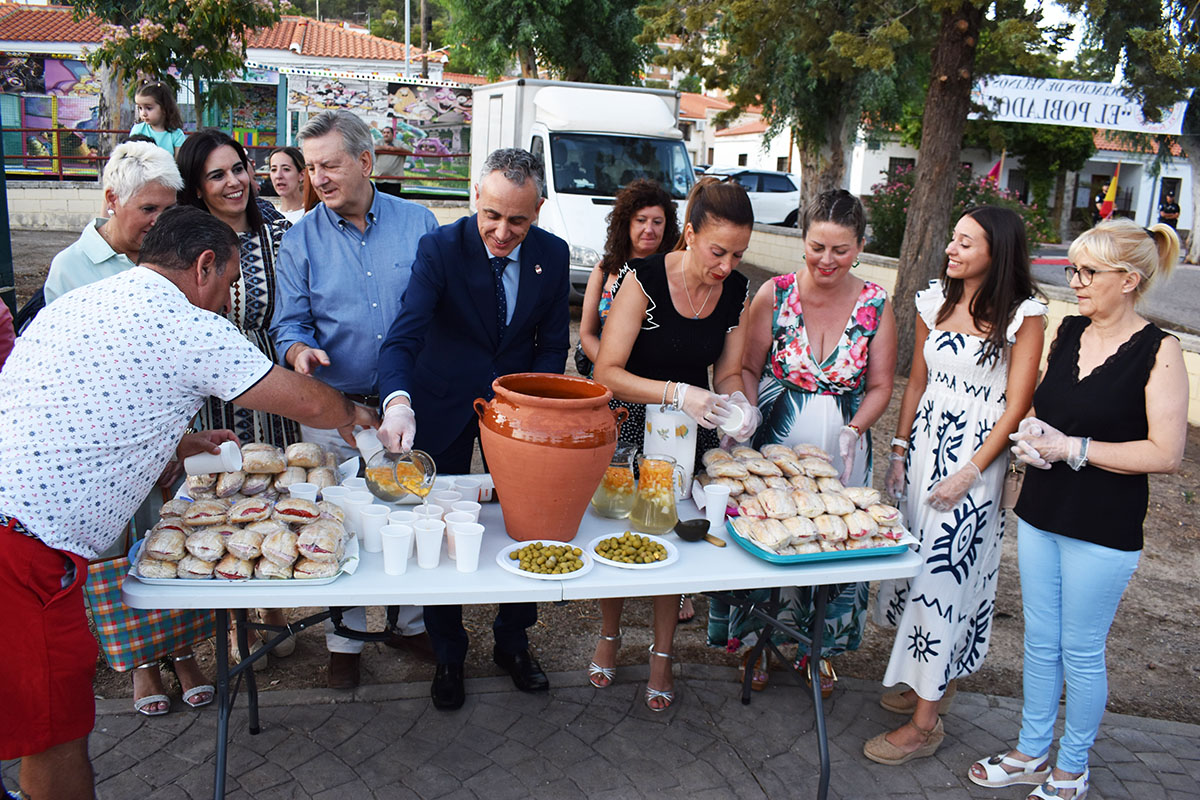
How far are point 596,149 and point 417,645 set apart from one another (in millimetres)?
8309

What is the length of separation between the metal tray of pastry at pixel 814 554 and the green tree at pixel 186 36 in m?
8.37

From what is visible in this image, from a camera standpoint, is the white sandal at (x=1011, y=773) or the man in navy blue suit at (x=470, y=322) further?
the white sandal at (x=1011, y=773)

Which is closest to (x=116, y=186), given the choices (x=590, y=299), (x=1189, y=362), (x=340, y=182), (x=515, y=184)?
(x=340, y=182)

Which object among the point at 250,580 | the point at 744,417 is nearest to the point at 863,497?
the point at 744,417

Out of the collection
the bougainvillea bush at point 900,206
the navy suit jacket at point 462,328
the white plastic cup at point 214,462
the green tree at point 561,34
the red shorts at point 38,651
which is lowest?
the red shorts at point 38,651

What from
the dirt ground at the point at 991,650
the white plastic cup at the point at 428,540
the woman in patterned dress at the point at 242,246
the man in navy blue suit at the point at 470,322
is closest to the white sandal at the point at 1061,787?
the dirt ground at the point at 991,650

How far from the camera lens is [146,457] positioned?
6.92 ft

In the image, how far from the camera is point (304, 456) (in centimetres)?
255

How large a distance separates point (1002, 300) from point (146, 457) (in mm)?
2500

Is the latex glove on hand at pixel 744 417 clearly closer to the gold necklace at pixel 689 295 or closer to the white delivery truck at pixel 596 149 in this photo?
the gold necklace at pixel 689 295

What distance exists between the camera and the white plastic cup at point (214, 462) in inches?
93.9

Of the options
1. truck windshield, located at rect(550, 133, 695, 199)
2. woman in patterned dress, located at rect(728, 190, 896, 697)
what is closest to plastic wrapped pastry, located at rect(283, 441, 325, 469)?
woman in patterned dress, located at rect(728, 190, 896, 697)

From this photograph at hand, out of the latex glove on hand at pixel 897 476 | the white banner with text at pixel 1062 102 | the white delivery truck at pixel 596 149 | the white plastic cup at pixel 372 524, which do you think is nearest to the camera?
the white plastic cup at pixel 372 524

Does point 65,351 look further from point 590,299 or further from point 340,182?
point 590,299
